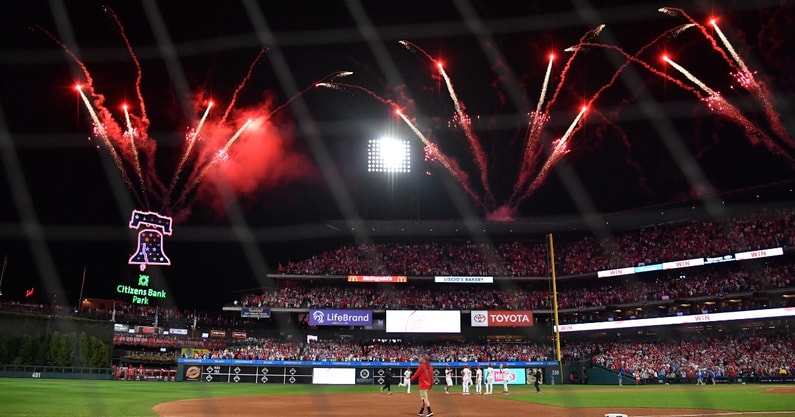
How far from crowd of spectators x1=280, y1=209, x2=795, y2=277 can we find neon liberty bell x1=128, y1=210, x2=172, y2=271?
42.7 ft

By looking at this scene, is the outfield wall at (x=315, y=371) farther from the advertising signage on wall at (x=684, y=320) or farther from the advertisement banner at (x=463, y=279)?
the advertisement banner at (x=463, y=279)

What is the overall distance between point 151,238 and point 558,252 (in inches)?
1775

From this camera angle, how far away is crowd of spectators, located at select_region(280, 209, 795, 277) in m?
51.6

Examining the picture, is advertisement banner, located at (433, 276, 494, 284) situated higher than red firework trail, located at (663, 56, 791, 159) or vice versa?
red firework trail, located at (663, 56, 791, 159)

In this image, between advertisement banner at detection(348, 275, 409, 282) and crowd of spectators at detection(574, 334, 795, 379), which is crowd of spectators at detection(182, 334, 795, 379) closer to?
crowd of spectators at detection(574, 334, 795, 379)

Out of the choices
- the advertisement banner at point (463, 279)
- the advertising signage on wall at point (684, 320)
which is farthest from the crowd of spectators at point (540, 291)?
the advertisement banner at point (463, 279)

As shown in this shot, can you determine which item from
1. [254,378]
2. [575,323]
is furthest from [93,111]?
[575,323]

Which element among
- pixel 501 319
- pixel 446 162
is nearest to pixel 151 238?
pixel 446 162

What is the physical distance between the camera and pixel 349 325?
54531mm

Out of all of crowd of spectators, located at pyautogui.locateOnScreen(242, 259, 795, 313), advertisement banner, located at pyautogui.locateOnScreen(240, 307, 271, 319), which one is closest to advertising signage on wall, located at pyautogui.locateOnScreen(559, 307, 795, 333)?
crowd of spectators, located at pyautogui.locateOnScreen(242, 259, 795, 313)

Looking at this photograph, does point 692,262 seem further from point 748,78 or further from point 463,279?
point 463,279

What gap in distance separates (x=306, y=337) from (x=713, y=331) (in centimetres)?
4138

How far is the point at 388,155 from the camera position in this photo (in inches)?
2136

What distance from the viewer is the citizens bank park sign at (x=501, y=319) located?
53875 millimetres
